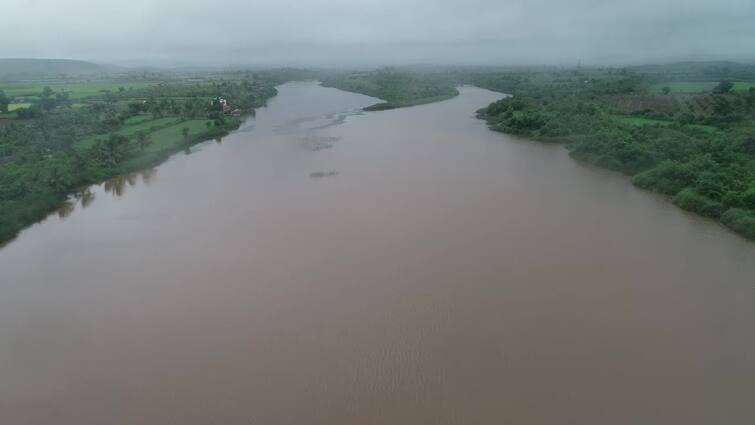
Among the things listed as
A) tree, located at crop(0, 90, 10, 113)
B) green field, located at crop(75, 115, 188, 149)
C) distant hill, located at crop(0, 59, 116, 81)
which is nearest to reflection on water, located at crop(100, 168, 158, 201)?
green field, located at crop(75, 115, 188, 149)

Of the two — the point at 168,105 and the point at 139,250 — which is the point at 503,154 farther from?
the point at 168,105

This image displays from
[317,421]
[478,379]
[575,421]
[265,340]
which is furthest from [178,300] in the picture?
[575,421]

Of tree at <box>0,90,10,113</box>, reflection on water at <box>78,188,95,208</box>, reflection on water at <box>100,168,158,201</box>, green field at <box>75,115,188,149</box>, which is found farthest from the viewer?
tree at <box>0,90,10,113</box>

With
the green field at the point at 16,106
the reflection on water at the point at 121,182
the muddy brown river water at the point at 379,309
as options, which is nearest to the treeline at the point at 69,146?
the reflection on water at the point at 121,182

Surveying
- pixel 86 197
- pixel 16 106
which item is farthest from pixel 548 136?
pixel 16 106

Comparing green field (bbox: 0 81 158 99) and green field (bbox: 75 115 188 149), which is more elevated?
green field (bbox: 0 81 158 99)

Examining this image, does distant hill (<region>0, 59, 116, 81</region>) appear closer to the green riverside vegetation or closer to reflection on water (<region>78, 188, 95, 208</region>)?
the green riverside vegetation
